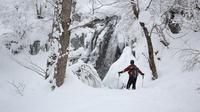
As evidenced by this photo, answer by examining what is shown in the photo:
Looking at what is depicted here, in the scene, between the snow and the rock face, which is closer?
the snow

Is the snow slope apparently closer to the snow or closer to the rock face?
the snow

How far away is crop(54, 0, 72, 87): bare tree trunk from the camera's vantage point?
11.1 m

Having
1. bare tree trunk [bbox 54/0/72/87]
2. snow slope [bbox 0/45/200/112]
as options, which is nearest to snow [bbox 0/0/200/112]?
snow slope [bbox 0/45/200/112]

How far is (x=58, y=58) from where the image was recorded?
11281 mm

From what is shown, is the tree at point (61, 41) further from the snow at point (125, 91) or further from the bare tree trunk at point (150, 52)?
the bare tree trunk at point (150, 52)

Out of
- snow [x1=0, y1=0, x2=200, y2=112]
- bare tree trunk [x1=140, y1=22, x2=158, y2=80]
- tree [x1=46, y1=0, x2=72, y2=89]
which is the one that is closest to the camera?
snow [x1=0, y1=0, x2=200, y2=112]

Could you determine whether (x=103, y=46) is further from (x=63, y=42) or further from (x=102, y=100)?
(x=102, y=100)

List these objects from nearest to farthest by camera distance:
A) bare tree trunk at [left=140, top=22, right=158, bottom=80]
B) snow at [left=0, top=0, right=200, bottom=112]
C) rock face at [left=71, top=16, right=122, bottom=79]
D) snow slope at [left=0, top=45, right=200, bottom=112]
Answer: snow slope at [left=0, top=45, right=200, bottom=112] < snow at [left=0, top=0, right=200, bottom=112] < bare tree trunk at [left=140, top=22, right=158, bottom=80] < rock face at [left=71, top=16, right=122, bottom=79]

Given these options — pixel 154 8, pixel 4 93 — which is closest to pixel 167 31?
pixel 154 8

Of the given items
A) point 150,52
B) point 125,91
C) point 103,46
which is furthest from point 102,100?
point 103,46

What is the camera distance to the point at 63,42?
36.7 feet

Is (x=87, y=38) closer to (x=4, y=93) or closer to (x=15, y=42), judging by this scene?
(x=15, y=42)

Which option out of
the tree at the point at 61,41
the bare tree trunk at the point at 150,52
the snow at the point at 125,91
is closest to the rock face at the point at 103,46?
the snow at the point at 125,91

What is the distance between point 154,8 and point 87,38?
33.3ft
